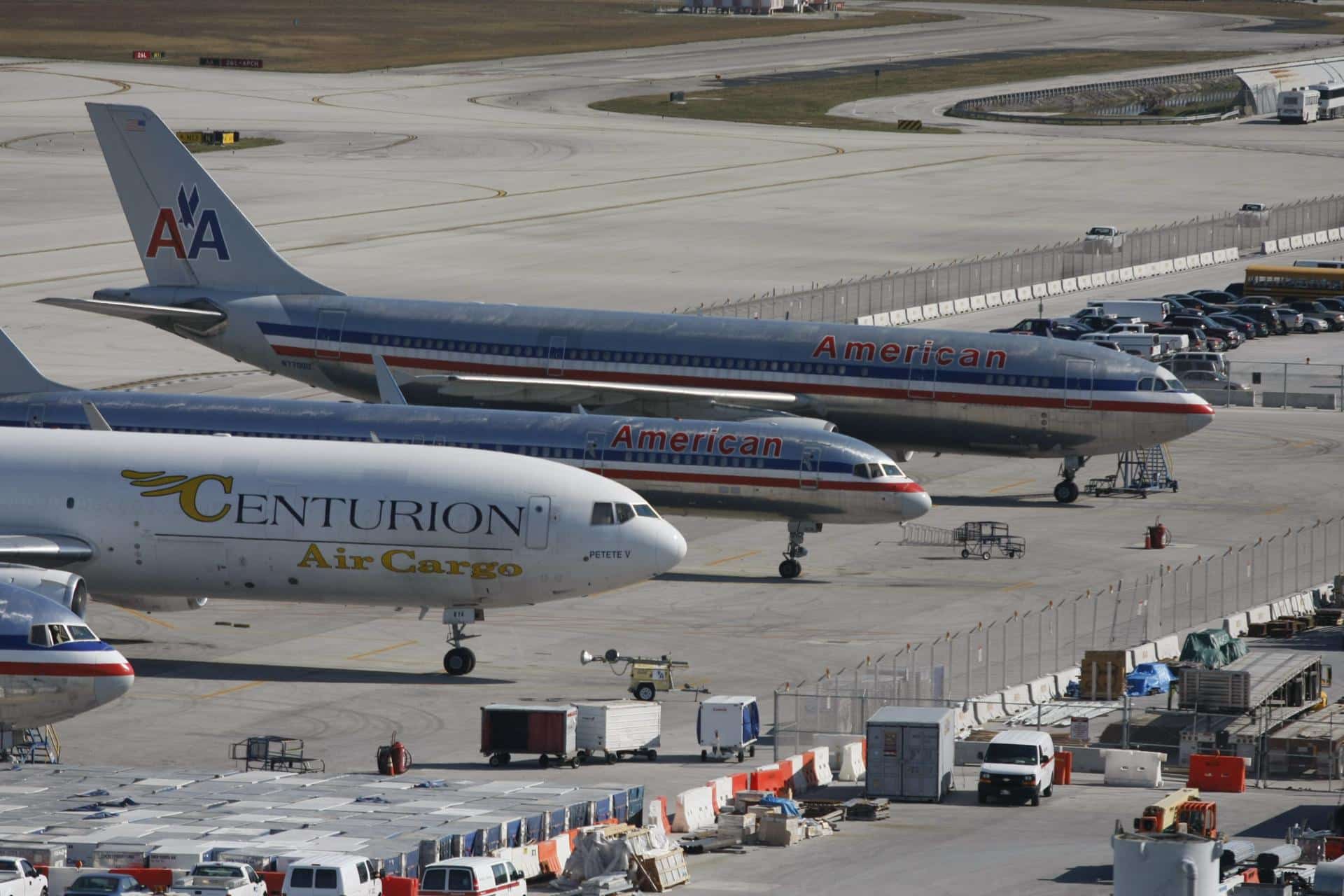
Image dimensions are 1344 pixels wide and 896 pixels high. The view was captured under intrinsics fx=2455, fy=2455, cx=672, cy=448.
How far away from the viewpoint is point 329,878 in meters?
40.7

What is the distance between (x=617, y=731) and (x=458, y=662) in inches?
352

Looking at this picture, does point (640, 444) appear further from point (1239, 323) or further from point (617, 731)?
Result: point (1239, 323)

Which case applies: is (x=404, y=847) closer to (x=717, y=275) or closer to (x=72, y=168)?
(x=717, y=275)

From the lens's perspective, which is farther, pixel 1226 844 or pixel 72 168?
pixel 72 168

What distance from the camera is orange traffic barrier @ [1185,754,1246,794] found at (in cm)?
5341

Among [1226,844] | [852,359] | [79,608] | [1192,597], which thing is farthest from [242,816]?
[852,359]

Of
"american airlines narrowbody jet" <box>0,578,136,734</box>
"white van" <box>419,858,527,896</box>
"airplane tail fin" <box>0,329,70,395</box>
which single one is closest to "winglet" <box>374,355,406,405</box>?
"airplane tail fin" <box>0,329,70,395</box>

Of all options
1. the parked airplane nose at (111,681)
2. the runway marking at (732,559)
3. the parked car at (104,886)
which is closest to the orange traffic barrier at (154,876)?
the parked car at (104,886)

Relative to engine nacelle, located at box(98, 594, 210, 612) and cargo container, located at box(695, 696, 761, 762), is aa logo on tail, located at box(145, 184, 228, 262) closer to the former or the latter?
engine nacelle, located at box(98, 594, 210, 612)

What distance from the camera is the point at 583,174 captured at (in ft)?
588

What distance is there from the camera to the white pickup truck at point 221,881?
4044cm

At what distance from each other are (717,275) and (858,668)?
76.6 m

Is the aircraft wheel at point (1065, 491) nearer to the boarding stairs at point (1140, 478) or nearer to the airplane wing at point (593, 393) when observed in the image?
the boarding stairs at point (1140, 478)

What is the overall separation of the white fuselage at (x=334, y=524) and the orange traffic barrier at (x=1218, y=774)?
16.1m
